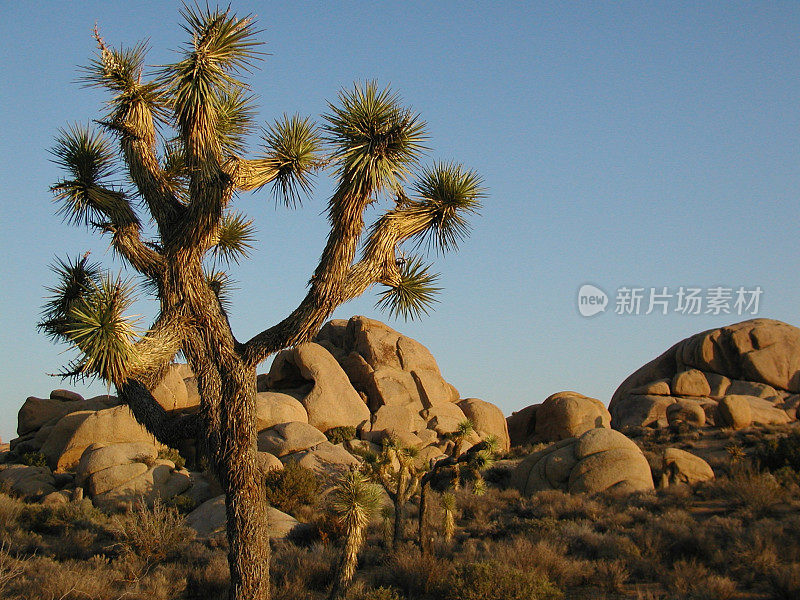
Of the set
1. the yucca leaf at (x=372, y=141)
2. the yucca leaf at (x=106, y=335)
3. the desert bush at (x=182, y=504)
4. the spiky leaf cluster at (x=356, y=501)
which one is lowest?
the desert bush at (x=182, y=504)

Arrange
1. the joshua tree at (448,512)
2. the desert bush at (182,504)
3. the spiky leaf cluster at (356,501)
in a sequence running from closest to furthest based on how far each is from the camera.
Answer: the spiky leaf cluster at (356,501), the joshua tree at (448,512), the desert bush at (182,504)

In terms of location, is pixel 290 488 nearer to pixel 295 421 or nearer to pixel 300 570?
pixel 295 421

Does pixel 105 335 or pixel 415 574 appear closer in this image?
pixel 105 335

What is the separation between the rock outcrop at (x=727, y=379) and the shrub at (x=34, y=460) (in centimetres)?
2368

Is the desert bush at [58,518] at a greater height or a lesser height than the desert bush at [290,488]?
lesser

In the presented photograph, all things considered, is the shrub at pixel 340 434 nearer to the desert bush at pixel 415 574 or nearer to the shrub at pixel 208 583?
the desert bush at pixel 415 574

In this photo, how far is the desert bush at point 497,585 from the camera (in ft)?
30.4

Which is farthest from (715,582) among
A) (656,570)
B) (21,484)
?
(21,484)

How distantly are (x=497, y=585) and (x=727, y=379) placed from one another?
26040mm

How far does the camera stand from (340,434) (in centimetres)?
2470

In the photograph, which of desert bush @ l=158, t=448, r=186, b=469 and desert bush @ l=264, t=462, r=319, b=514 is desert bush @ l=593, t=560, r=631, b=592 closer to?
desert bush @ l=264, t=462, r=319, b=514

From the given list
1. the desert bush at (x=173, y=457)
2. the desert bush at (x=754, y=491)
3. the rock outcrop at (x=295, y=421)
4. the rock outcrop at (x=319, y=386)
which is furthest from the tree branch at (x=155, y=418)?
the rock outcrop at (x=319, y=386)

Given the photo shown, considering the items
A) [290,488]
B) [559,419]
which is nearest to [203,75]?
A: [290,488]

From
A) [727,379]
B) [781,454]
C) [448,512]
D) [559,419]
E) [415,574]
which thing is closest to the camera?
[415,574]
